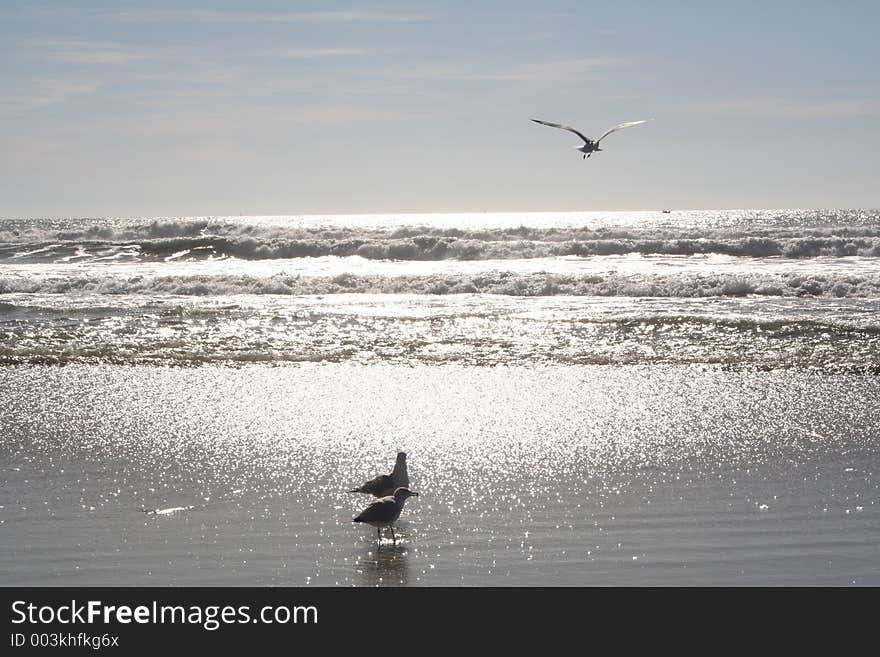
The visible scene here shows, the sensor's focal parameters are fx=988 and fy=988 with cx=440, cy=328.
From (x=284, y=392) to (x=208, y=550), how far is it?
5.20 metres

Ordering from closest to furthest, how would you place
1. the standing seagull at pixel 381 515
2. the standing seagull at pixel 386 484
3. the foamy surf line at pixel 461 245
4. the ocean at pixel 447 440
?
the ocean at pixel 447 440 → the standing seagull at pixel 381 515 → the standing seagull at pixel 386 484 → the foamy surf line at pixel 461 245

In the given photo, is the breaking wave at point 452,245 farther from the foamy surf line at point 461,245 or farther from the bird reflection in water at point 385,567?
the bird reflection in water at point 385,567

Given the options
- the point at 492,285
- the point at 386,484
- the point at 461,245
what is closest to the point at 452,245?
the point at 461,245

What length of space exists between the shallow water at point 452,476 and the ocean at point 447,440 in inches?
1.1

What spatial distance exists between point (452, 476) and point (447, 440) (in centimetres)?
117

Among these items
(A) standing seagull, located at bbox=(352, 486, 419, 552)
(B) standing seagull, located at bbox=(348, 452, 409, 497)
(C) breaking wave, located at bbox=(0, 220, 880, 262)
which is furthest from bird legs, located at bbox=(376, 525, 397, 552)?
(C) breaking wave, located at bbox=(0, 220, 880, 262)

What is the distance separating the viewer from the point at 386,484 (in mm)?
7051

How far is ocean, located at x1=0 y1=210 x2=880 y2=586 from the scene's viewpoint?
5922mm

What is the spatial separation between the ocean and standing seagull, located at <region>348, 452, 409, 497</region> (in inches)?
7.2

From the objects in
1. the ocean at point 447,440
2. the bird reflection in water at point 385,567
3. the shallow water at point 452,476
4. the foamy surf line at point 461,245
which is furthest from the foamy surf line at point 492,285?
the bird reflection in water at point 385,567

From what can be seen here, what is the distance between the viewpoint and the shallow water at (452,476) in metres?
5.80

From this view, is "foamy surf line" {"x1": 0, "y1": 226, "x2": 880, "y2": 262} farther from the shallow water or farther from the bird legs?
the bird legs
